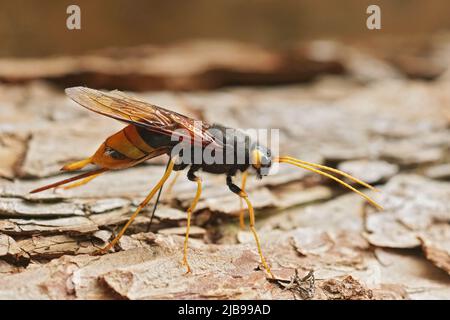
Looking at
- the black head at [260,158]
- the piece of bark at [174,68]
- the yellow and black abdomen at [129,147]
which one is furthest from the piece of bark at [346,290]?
the piece of bark at [174,68]

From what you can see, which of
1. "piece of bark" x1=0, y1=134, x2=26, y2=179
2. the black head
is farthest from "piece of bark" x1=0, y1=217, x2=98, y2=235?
the black head

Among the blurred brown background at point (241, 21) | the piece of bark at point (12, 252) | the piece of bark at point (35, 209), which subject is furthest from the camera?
the blurred brown background at point (241, 21)

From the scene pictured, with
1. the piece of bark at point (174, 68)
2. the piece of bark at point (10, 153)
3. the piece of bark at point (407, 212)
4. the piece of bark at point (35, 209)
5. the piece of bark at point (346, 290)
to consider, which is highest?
the piece of bark at point (174, 68)

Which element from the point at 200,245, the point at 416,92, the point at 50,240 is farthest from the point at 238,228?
the point at 416,92

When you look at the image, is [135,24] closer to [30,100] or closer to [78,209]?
[30,100]

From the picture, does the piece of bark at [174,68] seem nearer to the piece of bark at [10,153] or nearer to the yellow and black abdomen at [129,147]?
the piece of bark at [10,153]

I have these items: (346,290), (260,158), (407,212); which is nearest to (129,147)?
(260,158)
